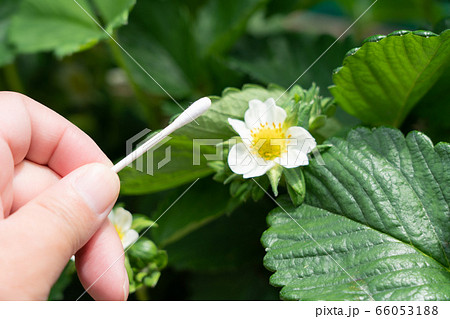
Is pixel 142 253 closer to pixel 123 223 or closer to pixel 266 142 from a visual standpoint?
pixel 123 223

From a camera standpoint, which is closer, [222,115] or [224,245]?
[222,115]

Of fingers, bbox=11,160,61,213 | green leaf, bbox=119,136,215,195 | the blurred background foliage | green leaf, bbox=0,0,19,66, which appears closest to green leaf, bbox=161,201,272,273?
the blurred background foliage

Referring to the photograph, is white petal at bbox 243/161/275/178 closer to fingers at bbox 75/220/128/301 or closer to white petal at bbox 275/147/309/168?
white petal at bbox 275/147/309/168

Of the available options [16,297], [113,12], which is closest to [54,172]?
[16,297]

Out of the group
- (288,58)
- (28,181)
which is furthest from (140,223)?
(288,58)

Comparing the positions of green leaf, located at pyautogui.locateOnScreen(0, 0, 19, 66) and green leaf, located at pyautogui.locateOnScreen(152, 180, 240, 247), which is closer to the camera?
green leaf, located at pyautogui.locateOnScreen(152, 180, 240, 247)

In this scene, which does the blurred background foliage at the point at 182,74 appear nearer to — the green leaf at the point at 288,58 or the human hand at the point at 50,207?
the green leaf at the point at 288,58

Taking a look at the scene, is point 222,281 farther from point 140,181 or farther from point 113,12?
point 113,12
